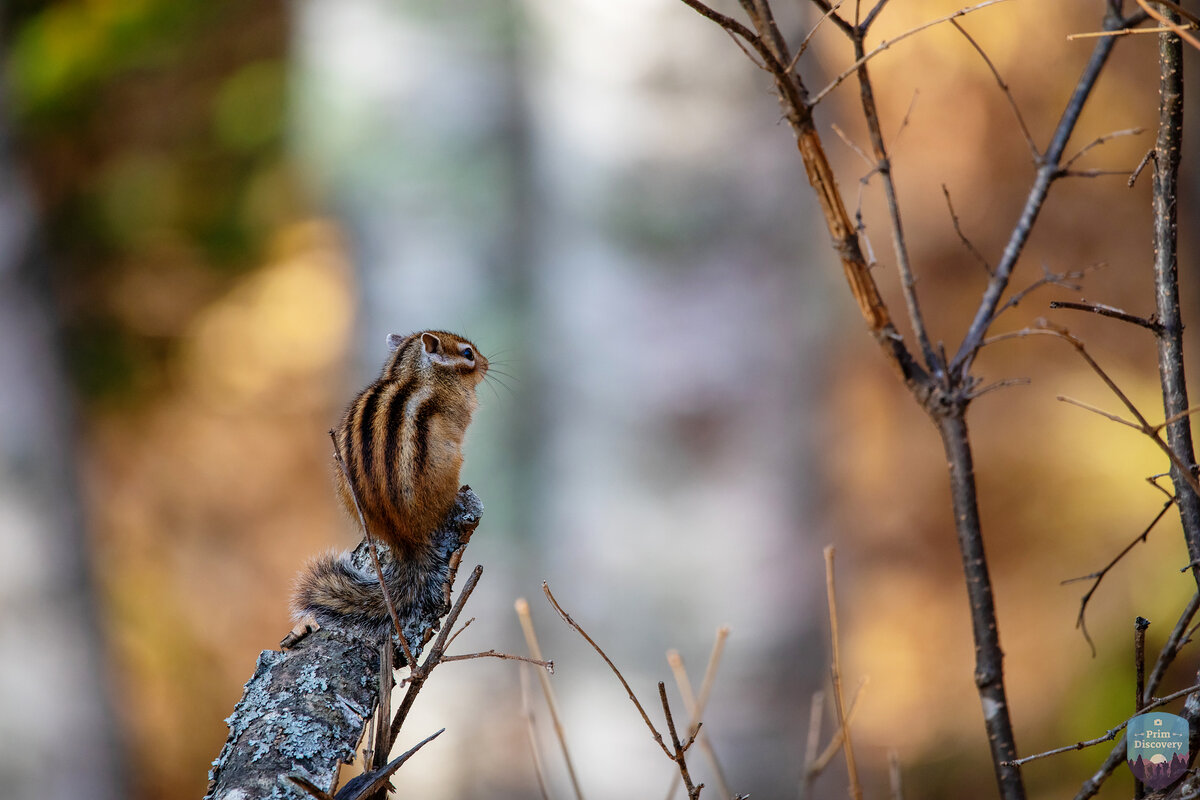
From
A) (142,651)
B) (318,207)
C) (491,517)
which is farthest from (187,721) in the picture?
(318,207)

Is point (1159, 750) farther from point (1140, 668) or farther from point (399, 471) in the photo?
point (399, 471)

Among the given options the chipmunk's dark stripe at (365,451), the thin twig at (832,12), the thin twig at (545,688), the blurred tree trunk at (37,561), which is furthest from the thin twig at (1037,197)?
the blurred tree trunk at (37,561)

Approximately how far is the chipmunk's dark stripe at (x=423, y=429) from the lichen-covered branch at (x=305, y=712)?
1.30ft

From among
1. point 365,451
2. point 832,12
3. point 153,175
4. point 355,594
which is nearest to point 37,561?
point 153,175

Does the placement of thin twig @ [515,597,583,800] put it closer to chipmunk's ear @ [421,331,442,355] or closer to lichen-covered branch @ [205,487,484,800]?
lichen-covered branch @ [205,487,484,800]

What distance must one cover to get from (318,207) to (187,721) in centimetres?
253

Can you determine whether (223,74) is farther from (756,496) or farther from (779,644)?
(779,644)

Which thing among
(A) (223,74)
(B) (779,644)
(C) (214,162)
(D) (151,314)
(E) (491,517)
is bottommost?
(B) (779,644)

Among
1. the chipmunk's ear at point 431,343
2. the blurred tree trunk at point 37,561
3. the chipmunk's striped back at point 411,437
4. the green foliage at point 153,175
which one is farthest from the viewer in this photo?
the green foliage at point 153,175

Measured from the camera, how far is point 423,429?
1.82 meters

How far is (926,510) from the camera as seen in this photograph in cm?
402

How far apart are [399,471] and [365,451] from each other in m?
0.12

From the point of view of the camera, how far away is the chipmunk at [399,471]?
1346 millimetres

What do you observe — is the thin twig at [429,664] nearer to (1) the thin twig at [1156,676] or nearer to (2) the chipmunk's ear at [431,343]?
(1) the thin twig at [1156,676]
